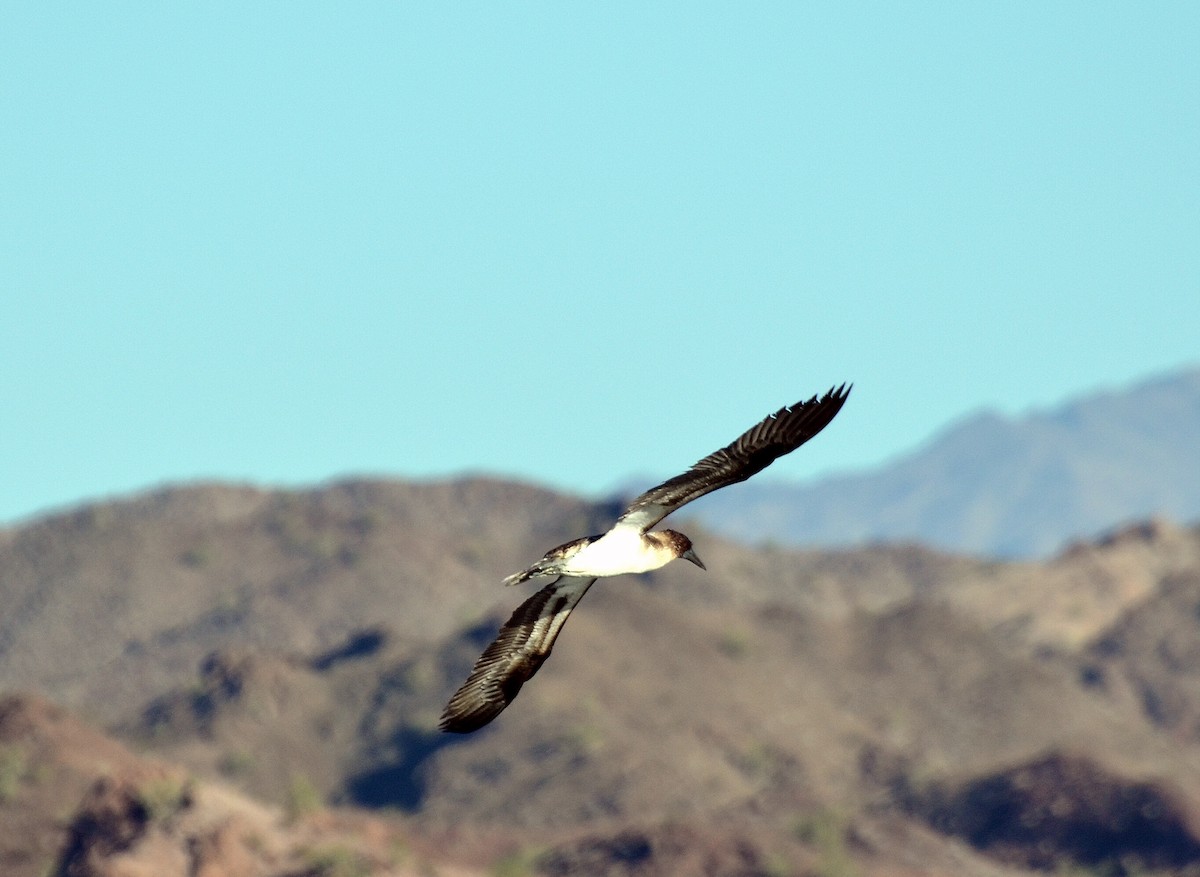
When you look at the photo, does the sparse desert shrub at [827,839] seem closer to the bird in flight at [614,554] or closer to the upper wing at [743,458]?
the bird in flight at [614,554]

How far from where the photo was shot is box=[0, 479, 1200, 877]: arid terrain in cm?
5088

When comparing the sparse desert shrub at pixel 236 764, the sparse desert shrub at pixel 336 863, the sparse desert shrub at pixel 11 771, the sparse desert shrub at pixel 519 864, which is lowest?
the sparse desert shrub at pixel 519 864

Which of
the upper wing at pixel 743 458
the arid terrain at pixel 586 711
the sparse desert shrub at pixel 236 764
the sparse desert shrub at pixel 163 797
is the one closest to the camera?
the upper wing at pixel 743 458

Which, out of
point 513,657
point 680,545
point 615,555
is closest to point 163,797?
point 513,657

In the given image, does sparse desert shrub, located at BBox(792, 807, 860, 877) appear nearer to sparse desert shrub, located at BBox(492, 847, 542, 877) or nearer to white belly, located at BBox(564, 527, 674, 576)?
sparse desert shrub, located at BBox(492, 847, 542, 877)

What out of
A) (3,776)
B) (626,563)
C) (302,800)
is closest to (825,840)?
(302,800)

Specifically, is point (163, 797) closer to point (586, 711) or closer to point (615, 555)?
point (586, 711)

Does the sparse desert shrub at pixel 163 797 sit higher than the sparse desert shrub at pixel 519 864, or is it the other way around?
the sparse desert shrub at pixel 163 797

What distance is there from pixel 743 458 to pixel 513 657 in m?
3.17

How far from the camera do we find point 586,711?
67125mm

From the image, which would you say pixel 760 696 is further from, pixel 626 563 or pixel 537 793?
pixel 626 563

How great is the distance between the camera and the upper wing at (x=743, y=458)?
57.6 ft

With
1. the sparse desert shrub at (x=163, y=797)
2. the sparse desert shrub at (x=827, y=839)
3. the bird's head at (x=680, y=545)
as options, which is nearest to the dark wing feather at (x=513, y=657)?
the bird's head at (x=680, y=545)

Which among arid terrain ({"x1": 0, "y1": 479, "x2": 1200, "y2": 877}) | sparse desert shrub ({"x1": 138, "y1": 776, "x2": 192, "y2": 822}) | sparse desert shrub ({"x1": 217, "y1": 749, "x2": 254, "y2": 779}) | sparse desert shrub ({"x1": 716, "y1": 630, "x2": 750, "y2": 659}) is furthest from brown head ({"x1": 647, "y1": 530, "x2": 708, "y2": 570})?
sparse desert shrub ({"x1": 716, "y1": 630, "x2": 750, "y2": 659})
